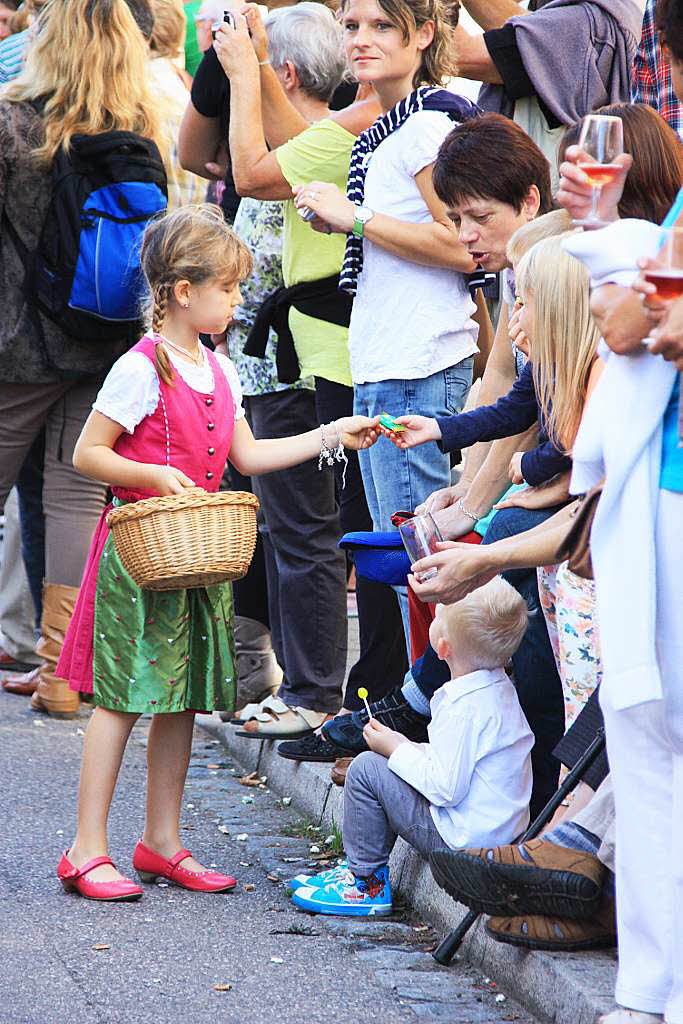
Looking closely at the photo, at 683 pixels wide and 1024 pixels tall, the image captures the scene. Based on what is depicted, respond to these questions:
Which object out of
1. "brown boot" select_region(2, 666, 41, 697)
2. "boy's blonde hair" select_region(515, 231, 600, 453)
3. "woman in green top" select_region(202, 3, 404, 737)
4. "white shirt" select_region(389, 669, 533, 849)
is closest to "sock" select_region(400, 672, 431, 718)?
"white shirt" select_region(389, 669, 533, 849)

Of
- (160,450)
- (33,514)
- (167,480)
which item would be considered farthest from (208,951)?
(33,514)

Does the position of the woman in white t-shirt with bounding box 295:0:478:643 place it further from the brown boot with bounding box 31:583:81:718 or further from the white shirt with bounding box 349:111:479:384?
the brown boot with bounding box 31:583:81:718

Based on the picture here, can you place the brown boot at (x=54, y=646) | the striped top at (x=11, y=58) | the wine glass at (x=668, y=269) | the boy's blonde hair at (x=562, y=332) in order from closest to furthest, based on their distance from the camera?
the wine glass at (x=668, y=269) < the boy's blonde hair at (x=562, y=332) < the brown boot at (x=54, y=646) < the striped top at (x=11, y=58)

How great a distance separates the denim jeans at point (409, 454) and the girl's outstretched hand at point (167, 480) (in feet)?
2.48

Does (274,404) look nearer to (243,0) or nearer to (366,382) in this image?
(366,382)

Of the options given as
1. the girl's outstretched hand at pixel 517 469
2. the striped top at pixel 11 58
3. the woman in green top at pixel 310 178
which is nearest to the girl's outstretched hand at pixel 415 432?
the girl's outstretched hand at pixel 517 469

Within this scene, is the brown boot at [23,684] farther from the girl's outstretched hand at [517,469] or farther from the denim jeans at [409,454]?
the girl's outstretched hand at [517,469]

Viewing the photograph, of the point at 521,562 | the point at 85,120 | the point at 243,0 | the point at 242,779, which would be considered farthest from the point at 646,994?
the point at 85,120

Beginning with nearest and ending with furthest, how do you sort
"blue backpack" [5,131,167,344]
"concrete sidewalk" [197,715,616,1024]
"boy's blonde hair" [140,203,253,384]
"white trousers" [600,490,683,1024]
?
"white trousers" [600,490,683,1024], "concrete sidewalk" [197,715,616,1024], "boy's blonde hair" [140,203,253,384], "blue backpack" [5,131,167,344]

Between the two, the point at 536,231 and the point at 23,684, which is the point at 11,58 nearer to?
the point at 23,684

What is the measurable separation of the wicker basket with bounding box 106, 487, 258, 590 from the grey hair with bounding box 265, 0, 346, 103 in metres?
2.10

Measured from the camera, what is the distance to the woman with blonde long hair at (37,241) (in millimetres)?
6074

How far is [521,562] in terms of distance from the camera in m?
3.51

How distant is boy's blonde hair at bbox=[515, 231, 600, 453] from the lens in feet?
10.8
